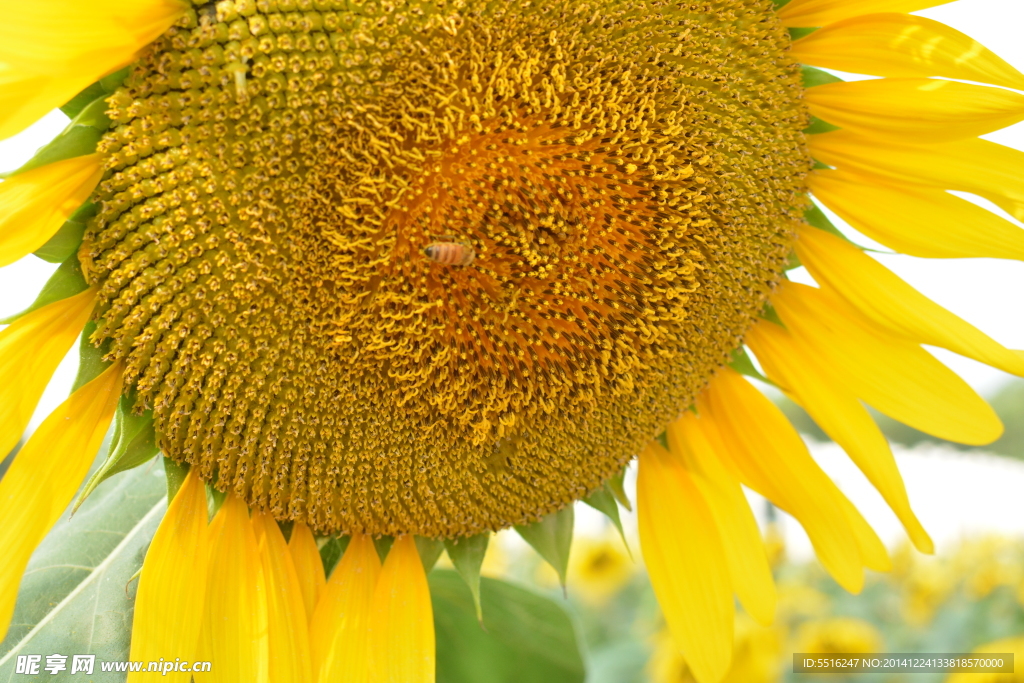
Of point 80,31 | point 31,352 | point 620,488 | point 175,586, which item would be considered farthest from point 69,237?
point 620,488

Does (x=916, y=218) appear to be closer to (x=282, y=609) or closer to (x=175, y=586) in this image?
(x=282, y=609)

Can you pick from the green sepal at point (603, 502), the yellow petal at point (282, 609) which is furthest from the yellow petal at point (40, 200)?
the green sepal at point (603, 502)

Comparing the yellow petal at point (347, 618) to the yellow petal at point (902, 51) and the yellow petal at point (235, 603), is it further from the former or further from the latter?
the yellow petal at point (902, 51)

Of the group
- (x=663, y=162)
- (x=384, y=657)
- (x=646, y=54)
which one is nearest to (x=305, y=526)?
(x=384, y=657)

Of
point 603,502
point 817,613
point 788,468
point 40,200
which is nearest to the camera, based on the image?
point 40,200

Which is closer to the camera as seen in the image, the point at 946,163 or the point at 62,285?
the point at 62,285

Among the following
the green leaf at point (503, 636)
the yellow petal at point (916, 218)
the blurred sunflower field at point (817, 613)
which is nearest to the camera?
the yellow petal at point (916, 218)

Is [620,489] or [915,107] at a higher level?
[915,107]
